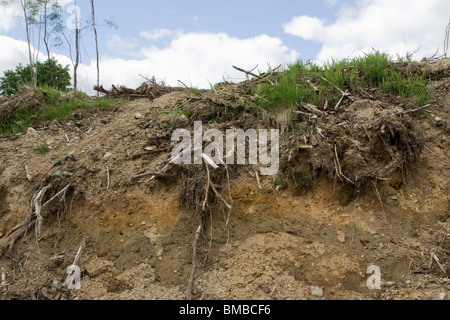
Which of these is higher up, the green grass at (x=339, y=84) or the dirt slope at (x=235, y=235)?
the green grass at (x=339, y=84)

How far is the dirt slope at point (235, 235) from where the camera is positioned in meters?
2.66

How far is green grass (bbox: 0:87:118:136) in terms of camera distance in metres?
4.68

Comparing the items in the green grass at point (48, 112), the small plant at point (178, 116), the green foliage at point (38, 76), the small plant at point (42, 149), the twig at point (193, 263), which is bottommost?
the twig at point (193, 263)

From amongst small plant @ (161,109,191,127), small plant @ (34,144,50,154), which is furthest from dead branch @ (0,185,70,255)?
small plant @ (161,109,191,127)

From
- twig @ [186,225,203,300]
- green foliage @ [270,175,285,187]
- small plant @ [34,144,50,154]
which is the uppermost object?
small plant @ [34,144,50,154]

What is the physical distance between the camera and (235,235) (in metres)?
3.01

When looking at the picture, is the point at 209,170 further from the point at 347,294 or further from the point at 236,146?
the point at 347,294

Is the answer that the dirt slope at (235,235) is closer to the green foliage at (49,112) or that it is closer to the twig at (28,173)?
the twig at (28,173)

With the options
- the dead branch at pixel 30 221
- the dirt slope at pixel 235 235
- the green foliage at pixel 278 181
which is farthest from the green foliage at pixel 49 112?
the green foliage at pixel 278 181

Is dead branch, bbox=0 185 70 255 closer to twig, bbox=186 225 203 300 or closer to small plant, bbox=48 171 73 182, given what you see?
small plant, bbox=48 171 73 182

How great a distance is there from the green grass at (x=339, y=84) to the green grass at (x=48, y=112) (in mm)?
2493

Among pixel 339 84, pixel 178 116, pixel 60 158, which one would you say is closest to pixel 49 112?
pixel 60 158

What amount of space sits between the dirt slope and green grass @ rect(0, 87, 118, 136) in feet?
4.07

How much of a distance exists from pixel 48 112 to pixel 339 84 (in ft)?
12.8
